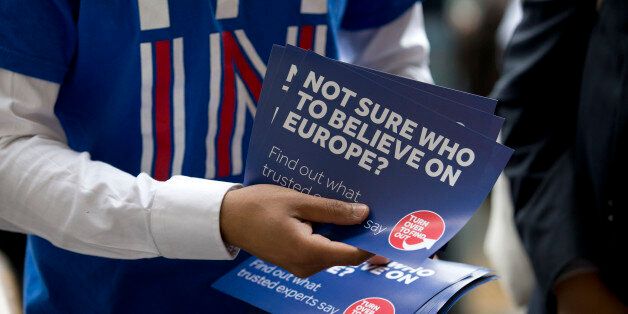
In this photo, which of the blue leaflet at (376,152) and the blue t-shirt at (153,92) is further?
the blue t-shirt at (153,92)

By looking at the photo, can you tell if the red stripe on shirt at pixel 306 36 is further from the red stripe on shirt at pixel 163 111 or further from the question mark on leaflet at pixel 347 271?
the question mark on leaflet at pixel 347 271

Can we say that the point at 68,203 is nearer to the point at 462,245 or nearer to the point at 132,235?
the point at 132,235

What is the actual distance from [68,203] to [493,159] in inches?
18.3

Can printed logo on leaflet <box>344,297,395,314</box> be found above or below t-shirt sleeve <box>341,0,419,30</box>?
below

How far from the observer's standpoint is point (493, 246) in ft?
5.91

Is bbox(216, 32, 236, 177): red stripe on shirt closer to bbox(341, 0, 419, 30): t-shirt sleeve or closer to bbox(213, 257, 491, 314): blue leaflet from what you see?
bbox(213, 257, 491, 314): blue leaflet

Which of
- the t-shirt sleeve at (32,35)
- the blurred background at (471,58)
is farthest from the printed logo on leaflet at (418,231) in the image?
the blurred background at (471,58)

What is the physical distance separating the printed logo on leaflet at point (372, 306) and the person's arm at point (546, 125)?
0.62 meters

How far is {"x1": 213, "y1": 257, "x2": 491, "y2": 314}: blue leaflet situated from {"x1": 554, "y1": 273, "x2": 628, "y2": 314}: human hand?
0.55 meters

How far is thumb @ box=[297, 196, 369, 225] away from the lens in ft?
2.99


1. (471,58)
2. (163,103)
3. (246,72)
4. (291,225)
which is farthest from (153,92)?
(471,58)

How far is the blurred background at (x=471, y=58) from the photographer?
2.94m

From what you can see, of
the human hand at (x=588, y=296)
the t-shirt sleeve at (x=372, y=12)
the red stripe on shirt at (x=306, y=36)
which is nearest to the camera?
the red stripe on shirt at (x=306, y=36)

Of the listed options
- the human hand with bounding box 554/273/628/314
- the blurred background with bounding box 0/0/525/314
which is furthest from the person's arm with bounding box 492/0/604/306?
the blurred background with bounding box 0/0/525/314
